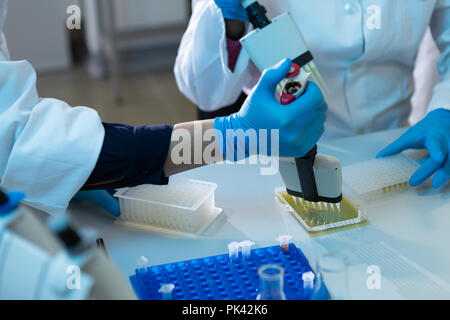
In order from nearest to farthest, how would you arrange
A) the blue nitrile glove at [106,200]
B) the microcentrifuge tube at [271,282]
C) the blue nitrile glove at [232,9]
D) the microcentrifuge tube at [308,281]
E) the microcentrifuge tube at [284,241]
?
the microcentrifuge tube at [271,282] → the microcentrifuge tube at [308,281] → the microcentrifuge tube at [284,241] → the blue nitrile glove at [106,200] → the blue nitrile glove at [232,9]

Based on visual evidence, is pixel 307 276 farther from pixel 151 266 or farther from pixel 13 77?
pixel 13 77

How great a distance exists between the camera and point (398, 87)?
1604 mm

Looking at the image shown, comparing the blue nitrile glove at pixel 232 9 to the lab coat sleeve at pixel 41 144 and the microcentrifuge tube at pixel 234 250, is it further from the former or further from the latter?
the microcentrifuge tube at pixel 234 250

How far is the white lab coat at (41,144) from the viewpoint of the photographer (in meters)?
0.96

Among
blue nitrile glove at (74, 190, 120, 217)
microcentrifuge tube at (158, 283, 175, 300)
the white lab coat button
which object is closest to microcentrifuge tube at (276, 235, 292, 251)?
microcentrifuge tube at (158, 283, 175, 300)

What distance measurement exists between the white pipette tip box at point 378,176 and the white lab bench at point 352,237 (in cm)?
2

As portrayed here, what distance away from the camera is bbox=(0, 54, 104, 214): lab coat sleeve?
0.96 m

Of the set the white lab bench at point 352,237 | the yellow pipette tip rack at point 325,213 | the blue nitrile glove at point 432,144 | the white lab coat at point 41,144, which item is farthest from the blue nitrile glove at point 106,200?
the blue nitrile glove at point 432,144

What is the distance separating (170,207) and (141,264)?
151 mm

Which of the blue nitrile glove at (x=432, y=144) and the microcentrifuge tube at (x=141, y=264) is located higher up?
the blue nitrile glove at (x=432, y=144)

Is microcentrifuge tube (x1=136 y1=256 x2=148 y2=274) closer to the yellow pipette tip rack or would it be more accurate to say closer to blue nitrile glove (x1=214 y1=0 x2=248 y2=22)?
the yellow pipette tip rack

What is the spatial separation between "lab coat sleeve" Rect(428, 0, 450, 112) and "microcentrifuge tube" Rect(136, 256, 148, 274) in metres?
0.90

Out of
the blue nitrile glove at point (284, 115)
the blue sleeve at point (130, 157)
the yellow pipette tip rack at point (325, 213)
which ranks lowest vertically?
the yellow pipette tip rack at point (325, 213)

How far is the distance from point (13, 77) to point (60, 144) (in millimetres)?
171
